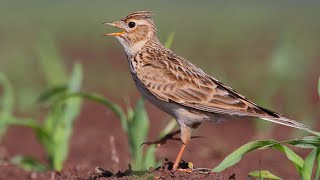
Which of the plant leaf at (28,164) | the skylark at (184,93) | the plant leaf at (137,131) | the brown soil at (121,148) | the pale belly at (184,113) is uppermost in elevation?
the skylark at (184,93)

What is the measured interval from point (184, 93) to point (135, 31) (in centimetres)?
106

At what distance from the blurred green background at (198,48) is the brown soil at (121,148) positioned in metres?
0.61

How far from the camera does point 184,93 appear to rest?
26.7ft

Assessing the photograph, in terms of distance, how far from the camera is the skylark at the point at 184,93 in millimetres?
7930

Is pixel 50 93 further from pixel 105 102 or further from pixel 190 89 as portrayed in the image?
pixel 190 89

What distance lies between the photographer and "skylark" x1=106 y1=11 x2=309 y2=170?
7930mm

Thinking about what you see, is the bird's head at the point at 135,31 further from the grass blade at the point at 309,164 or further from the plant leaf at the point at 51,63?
the grass blade at the point at 309,164

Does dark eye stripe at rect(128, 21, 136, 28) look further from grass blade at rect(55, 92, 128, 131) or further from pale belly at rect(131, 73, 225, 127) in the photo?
pale belly at rect(131, 73, 225, 127)

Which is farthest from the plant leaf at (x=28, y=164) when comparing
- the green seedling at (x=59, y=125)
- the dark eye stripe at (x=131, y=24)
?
the dark eye stripe at (x=131, y=24)

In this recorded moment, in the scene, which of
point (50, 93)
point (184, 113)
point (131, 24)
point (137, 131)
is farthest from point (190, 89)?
point (50, 93)

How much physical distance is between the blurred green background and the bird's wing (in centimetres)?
304

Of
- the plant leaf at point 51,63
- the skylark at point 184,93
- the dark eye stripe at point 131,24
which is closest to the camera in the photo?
the skylark at point 184,93

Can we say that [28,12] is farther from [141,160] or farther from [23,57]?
[141,160]

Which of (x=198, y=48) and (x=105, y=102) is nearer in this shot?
(x=105, y=102)
